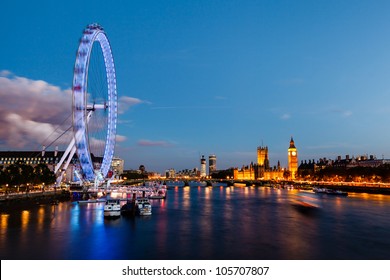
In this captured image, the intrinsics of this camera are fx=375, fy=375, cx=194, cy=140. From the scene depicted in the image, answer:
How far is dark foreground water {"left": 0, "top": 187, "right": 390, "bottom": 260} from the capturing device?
24.3 metres

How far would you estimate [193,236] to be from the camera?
30766mm

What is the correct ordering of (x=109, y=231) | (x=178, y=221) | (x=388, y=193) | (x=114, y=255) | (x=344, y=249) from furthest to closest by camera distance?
(x=388, y=193)
(x=178, y=221)
(x=109, y=231)
(x=344, y=249)
(x=114, y=255)

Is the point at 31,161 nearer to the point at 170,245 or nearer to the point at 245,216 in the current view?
the point at 245,216

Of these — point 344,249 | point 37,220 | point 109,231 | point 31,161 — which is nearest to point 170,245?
point 109,231

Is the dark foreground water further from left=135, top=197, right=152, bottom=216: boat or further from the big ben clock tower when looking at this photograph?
the big ben clock tower

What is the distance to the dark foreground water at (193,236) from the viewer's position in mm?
24281

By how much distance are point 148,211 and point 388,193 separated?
56.2m

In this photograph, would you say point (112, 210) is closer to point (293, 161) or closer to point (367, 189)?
point (367, 189)

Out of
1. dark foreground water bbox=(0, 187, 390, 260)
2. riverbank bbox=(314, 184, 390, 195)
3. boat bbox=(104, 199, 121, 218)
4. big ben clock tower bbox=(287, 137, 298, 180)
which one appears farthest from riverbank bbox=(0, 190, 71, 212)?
big ben clock tower bbox=(287, 137, 298, 180)

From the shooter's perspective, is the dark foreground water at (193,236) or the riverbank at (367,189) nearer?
the dark foreground water at (193,236)

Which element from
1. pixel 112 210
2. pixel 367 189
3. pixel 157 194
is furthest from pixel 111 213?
pixel 367 189

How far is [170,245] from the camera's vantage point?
26.9 m

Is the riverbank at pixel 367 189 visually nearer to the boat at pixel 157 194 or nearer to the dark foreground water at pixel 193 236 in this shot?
the dark foreground water at pixel 193 236

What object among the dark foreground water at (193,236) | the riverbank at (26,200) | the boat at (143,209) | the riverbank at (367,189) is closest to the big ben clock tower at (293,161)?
the riverbank at (367,189)
